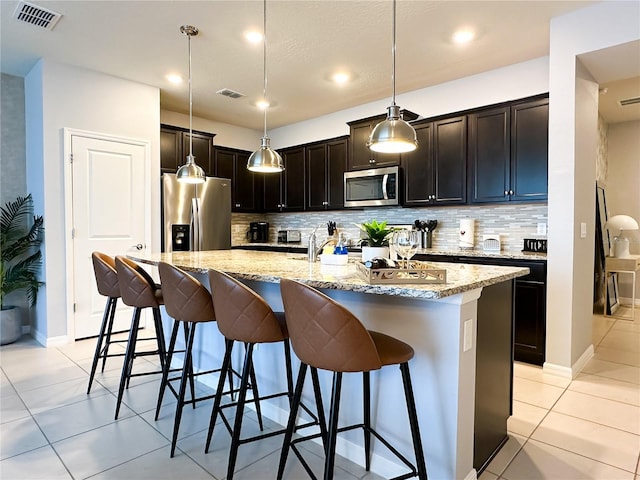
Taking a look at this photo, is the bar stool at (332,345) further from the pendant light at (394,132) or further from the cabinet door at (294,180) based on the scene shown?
the cabinet door at (294,180)

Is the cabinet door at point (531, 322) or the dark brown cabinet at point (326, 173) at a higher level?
the dark brown cabinet at point (326, 173)

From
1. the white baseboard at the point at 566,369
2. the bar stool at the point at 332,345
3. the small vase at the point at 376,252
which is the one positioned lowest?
the white baseboard at the point at 566,369

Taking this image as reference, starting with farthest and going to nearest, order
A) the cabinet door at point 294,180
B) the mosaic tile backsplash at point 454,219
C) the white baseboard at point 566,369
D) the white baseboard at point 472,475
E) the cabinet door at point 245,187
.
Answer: the cabinet door at point 245,187, the cabinet door at point 294,180, the mosaic tile backsplash at point 454,219, the white baseboard at point 566,369, the white baseboard at point 472,475

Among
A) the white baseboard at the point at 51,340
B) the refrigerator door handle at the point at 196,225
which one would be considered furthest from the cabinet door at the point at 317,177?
the white baseboard at the point at 51,340

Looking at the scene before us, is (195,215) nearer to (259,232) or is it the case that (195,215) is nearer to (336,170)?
(259,232)

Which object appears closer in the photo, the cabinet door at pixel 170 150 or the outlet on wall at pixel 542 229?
the outlet on wall at pixel 542 229

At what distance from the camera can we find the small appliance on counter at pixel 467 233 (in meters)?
4.14

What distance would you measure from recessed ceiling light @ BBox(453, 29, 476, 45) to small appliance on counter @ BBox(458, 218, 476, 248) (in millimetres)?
1763

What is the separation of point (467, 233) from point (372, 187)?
122cm

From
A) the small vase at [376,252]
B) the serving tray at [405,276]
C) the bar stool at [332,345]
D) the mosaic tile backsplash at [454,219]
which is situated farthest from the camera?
the mosaic tile backsplash at [454,219]

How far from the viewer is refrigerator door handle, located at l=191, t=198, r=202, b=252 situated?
4660 millimetres

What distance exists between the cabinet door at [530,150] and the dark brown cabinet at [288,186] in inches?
113

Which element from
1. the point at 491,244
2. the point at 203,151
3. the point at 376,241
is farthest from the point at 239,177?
the point at 376,241

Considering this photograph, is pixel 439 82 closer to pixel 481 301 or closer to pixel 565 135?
pixel 565 135
